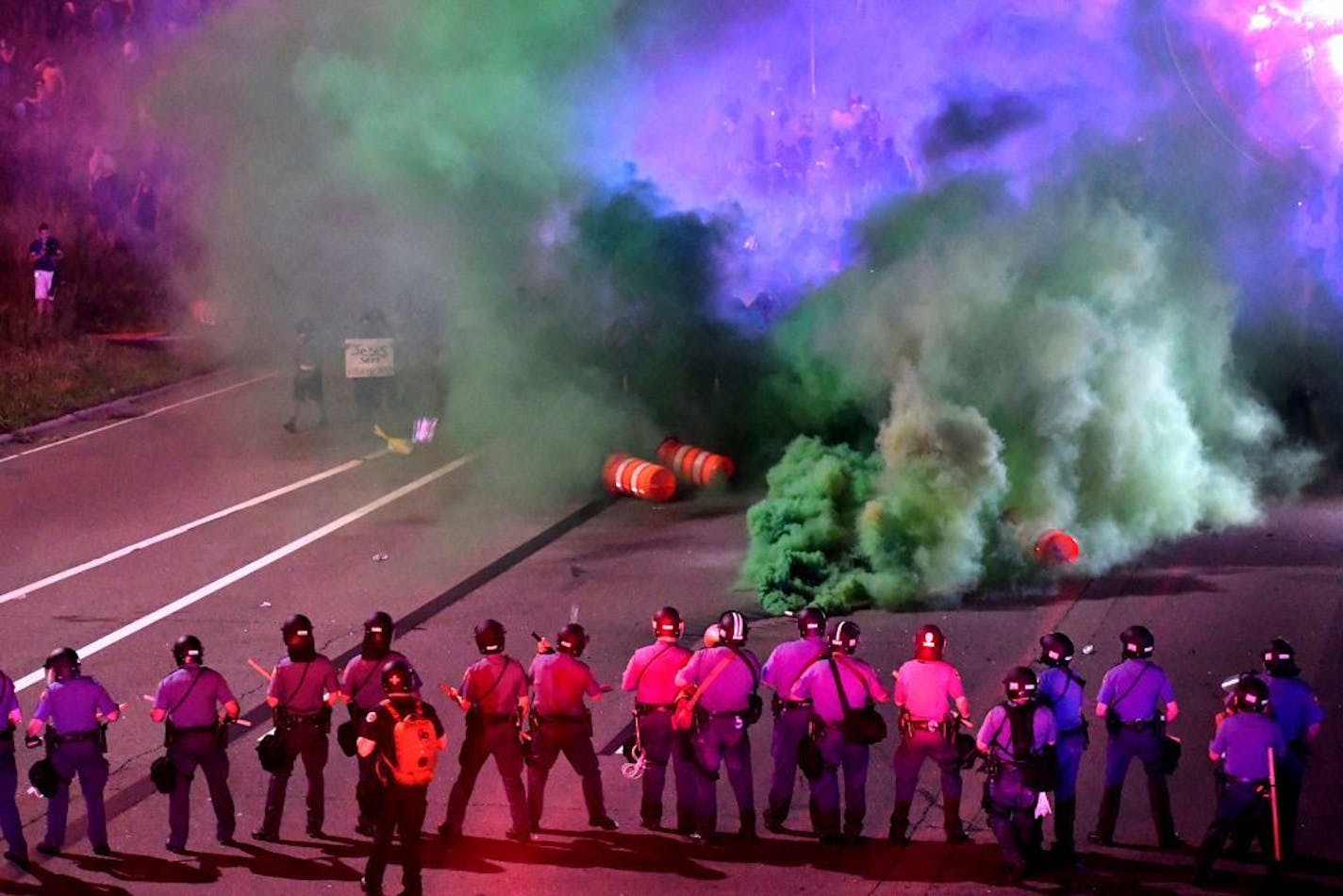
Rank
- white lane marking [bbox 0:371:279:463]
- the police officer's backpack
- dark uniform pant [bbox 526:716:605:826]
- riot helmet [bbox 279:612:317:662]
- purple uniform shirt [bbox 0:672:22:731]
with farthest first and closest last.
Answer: white lane marking [bbox 0:371:279:463], dark uniform pant [bbox 526:716:605:826], riot helmet [bbox 279:612:317:662], purple uniform shirt [bbox 0:672:22:731], the police officer's backpack

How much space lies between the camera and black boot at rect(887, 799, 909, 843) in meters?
10.3

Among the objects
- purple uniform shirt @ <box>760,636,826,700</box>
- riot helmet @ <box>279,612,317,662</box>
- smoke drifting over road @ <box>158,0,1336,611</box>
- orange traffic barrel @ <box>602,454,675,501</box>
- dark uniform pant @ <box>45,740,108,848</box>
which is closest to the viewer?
dark uniform pant @ <box>45,740,108,848</box>

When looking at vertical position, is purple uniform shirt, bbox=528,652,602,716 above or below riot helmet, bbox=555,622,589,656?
below

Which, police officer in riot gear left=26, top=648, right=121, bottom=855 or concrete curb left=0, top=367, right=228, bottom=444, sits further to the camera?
concrete curb left=0, top=367, right=228, bottom=444

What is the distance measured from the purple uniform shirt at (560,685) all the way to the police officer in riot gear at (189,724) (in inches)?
75.4

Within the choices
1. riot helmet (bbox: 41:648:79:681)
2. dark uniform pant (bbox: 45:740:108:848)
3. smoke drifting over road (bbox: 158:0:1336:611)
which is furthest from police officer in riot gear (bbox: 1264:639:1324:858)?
riot helmet (bbox: 41:648:79:681)

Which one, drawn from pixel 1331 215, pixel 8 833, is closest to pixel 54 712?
pixel 8 833

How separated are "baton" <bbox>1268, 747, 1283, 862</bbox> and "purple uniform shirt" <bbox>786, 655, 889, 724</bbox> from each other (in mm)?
2266

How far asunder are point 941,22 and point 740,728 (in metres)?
15.4

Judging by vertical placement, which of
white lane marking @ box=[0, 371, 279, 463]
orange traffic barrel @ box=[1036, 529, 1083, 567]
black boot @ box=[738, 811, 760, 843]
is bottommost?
black boot @ box=[738, 811, 760, 843]

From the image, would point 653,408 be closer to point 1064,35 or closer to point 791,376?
point 791,376

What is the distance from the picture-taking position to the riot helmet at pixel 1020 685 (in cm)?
965

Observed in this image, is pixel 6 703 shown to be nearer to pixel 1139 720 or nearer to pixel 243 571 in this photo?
pixel 1139 720

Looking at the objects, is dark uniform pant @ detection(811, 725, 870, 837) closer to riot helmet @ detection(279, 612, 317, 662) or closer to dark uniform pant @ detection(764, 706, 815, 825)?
dark uniform pant @ detection(764, 706, 815, 825)
